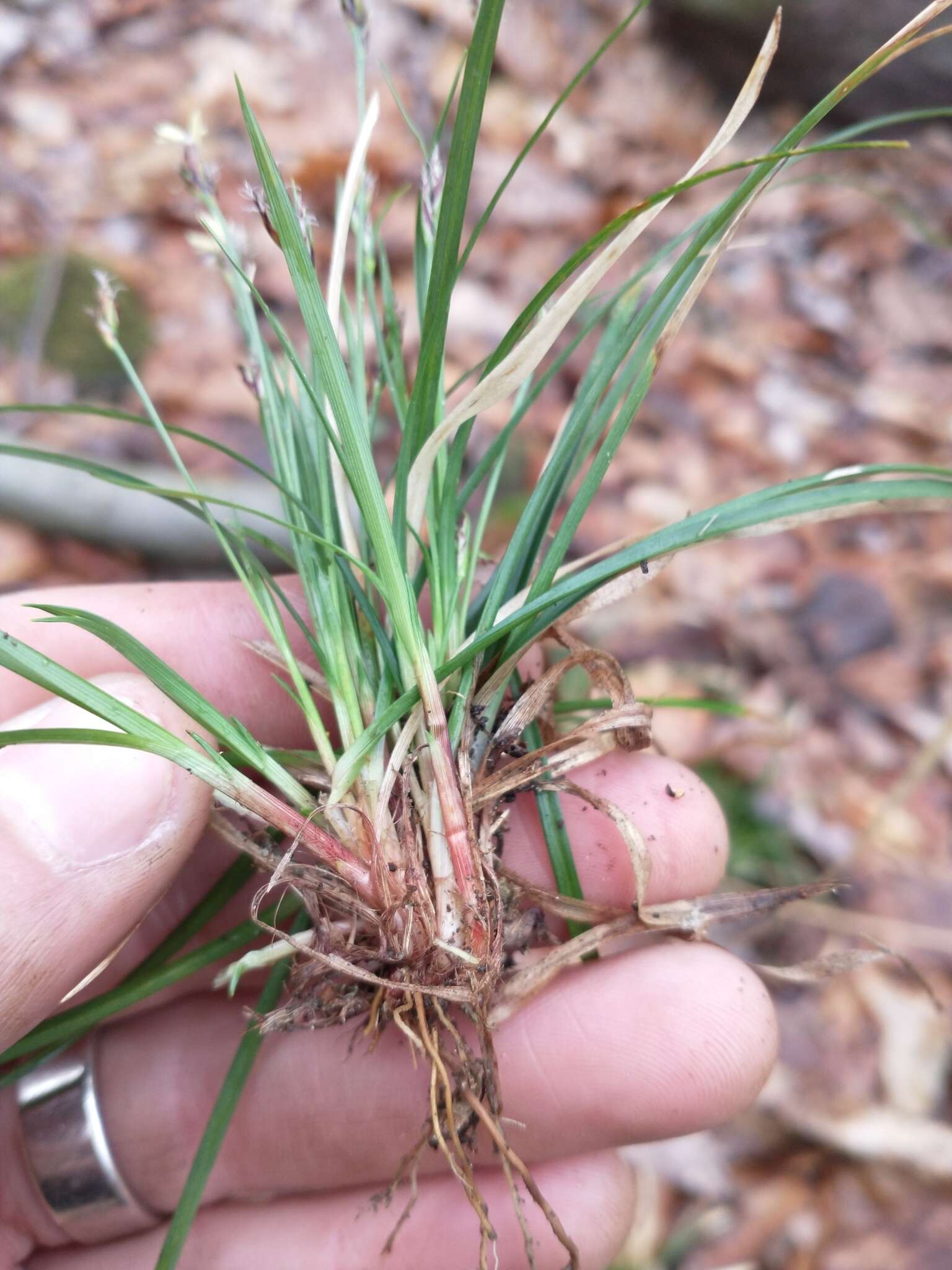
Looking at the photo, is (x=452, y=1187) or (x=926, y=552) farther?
(x=926, y=552)

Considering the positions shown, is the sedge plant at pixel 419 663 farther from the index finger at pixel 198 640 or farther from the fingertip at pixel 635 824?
the index finger at pixel 198 640

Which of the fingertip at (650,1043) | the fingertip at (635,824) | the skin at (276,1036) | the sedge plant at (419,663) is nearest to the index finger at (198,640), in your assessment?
the skin at (276,1036)

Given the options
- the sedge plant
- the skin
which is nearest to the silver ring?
the skin

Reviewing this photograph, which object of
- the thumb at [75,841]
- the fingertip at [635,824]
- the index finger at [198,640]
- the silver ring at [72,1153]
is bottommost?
the silver ring at [72,1153]

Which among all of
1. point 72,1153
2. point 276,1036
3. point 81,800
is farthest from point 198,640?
point 72,1153

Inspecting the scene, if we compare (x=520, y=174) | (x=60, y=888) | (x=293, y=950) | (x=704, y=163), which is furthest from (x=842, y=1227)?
(x=520, y=174)

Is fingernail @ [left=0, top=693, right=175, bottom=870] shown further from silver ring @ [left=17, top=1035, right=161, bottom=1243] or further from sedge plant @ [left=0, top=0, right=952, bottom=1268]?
silver ring @ [left=17, top=1035, right=161, bottom=1243]

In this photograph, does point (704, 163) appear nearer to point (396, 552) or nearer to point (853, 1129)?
point (396, 552)
